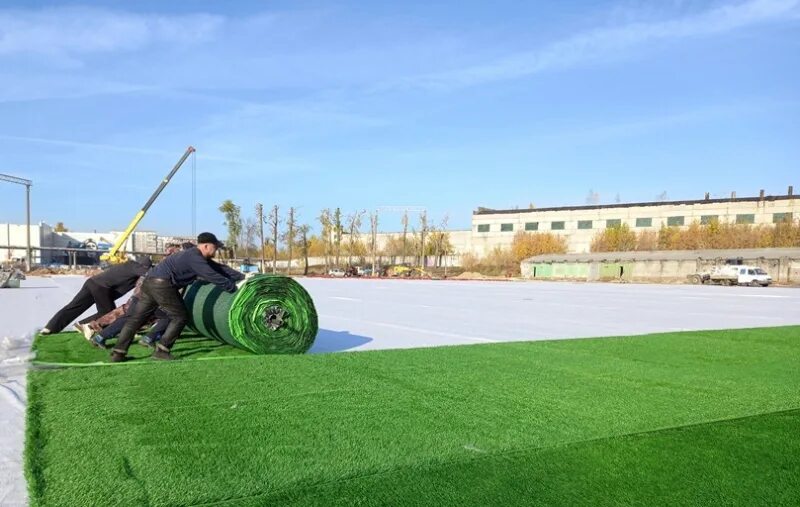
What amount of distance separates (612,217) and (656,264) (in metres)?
20.5

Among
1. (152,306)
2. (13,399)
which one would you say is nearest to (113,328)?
(152,306)

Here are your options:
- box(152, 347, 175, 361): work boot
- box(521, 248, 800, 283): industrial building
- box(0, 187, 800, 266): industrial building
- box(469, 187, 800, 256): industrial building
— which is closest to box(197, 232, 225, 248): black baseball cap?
box(152, 347, 175, 361): work boot

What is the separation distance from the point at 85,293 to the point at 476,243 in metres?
72.9

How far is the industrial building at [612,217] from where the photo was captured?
2473 inches

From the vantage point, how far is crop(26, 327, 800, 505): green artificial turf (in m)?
3.20

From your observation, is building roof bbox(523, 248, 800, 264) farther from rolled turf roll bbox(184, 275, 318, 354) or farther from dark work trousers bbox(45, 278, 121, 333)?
dark work trousers bbox(45, 278, 121, 333)

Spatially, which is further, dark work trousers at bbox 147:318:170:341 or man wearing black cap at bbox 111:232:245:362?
dark work trousers at bbox 147:318:170:341

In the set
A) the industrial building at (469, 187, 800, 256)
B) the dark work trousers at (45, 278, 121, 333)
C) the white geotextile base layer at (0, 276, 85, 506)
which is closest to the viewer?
the white geotextile base layer at (0, 276, 85, 506)

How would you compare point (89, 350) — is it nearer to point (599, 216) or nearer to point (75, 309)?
point (75, 309)

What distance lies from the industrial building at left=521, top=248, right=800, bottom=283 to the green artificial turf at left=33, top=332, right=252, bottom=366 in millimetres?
46725

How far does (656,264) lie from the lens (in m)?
51.2

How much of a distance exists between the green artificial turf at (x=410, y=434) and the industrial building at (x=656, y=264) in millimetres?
45814

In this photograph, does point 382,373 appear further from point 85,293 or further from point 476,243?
point 476,243

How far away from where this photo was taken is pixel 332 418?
4508 millimetres
